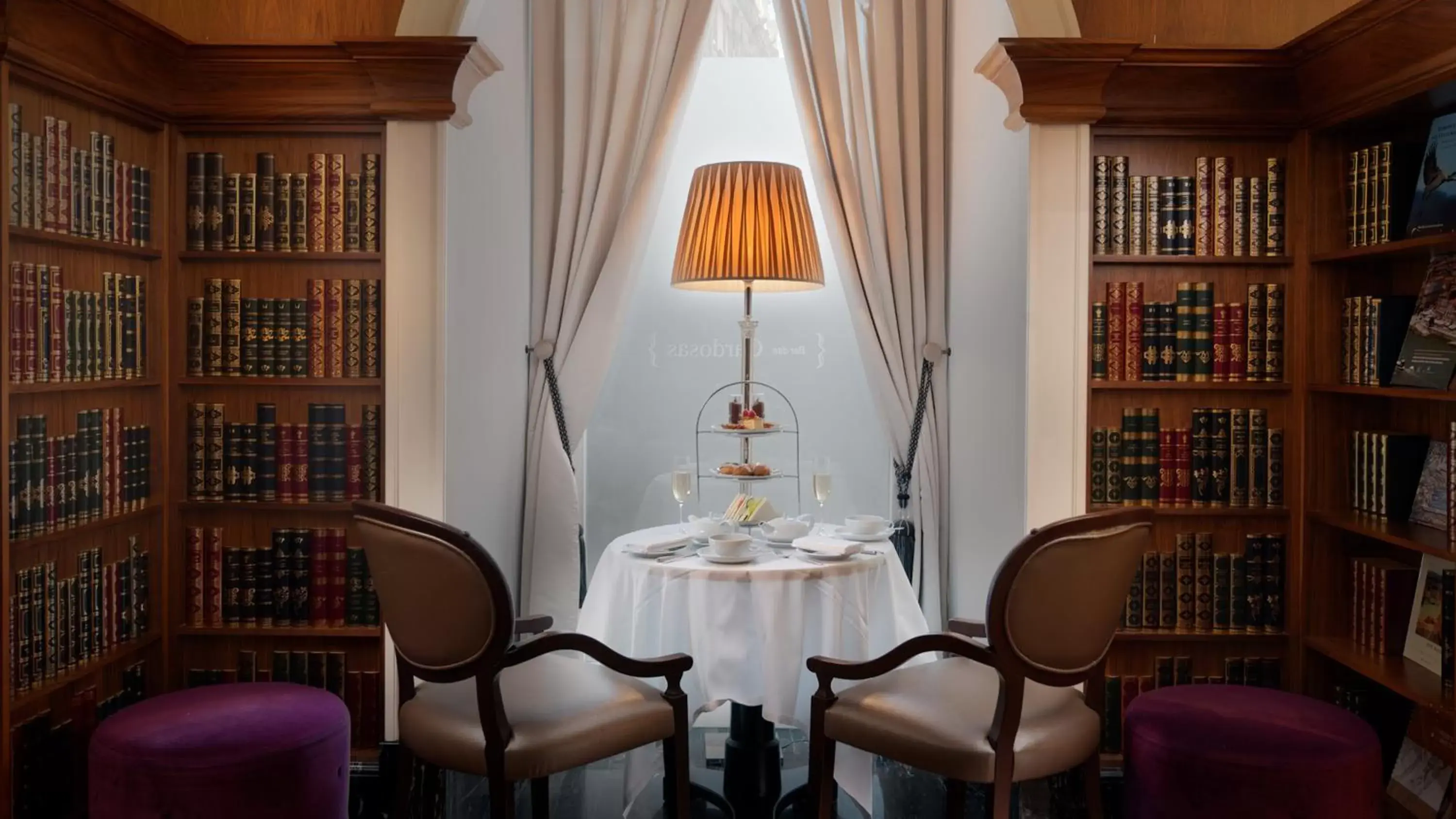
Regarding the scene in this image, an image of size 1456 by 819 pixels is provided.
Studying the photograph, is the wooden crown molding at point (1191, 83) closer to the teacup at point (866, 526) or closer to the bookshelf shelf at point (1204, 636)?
the teacup at point (866, 526)

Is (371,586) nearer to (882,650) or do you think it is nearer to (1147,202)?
(882,650)

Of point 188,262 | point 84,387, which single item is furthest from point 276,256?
point 84,387

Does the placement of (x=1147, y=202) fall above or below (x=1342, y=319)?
above

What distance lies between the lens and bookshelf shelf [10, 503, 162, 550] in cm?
239

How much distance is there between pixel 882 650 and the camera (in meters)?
2.89

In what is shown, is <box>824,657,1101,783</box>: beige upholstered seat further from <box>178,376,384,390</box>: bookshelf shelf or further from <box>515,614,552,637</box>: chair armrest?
<box>178,376,384,390</box>: bookshelf shelf

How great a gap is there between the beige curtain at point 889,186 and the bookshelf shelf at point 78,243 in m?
2.17

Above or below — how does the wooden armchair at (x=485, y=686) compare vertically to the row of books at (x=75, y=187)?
below

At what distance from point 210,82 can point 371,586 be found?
152 cm

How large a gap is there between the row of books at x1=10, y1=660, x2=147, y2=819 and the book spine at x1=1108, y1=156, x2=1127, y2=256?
3073 mm

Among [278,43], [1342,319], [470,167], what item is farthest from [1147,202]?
[278,43]

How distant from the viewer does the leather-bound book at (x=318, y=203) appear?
9.57ft

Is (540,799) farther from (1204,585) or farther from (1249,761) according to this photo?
(1204,585)

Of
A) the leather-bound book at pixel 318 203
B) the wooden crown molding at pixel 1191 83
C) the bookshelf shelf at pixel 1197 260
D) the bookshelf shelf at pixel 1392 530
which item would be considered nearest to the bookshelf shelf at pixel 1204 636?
the bookshelf shelf at pixel 1392 530
